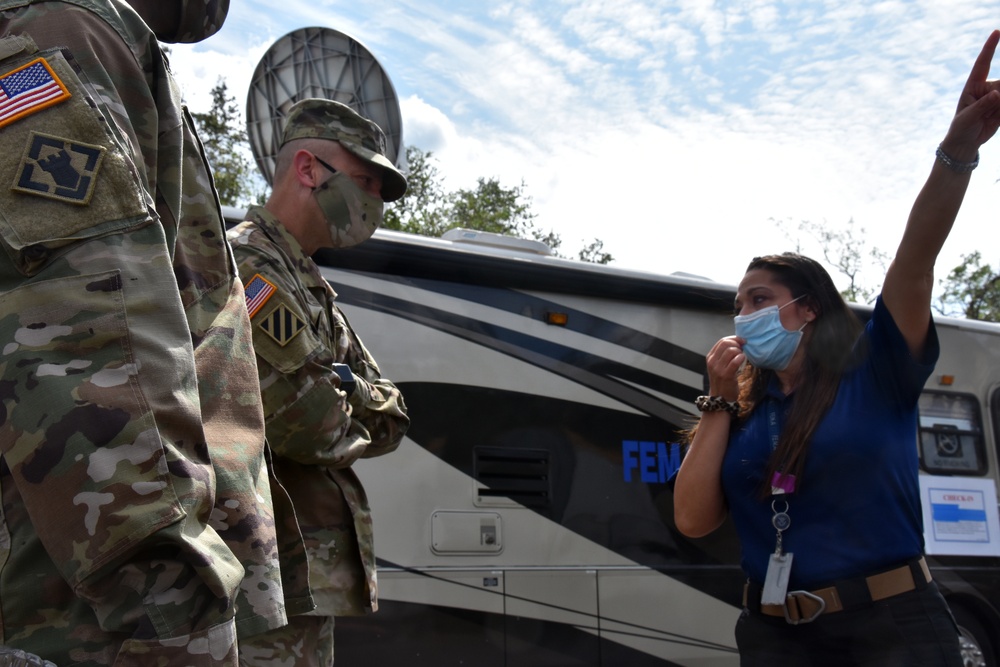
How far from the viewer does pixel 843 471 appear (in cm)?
245

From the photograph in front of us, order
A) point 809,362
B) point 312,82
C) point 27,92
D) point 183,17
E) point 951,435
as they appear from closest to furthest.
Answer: point 27,92, point 183,17, point 809,362, point 312,82, point 951,435

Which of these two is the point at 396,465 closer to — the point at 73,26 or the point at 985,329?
the point at 73,26

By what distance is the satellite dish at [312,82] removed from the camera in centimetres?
544

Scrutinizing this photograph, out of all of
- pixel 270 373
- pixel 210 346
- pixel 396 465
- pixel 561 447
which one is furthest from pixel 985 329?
pixel 210 346

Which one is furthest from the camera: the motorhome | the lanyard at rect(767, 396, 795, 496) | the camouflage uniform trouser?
the motorhome

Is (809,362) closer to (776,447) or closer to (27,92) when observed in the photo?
(776,447)

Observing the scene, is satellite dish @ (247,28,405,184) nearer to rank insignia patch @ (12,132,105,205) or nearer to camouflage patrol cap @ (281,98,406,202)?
camouflage patrol cap @ (281,98,406,202)

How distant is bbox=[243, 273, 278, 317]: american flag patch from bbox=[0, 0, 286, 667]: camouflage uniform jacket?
1080mm

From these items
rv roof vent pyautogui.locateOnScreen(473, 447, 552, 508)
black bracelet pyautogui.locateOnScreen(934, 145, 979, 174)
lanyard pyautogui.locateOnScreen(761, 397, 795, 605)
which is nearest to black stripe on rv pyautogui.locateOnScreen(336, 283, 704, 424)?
rv roof vent pyautogui.locateOnScreen(473, 447, 552, 508)

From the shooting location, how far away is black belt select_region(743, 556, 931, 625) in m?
2.33

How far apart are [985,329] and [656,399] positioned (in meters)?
2.61

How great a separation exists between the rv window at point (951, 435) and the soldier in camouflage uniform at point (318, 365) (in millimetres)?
4152

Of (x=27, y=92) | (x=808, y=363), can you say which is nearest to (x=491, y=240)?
(x=808, y=363)

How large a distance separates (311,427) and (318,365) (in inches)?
7.1
